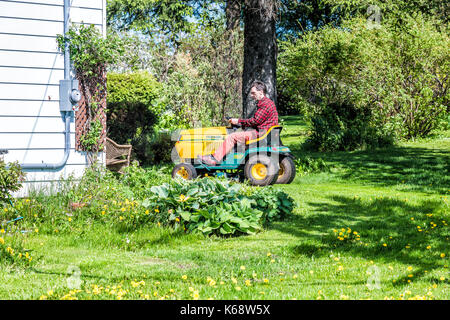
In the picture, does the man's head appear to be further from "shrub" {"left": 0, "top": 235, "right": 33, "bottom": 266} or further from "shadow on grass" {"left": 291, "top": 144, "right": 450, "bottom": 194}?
"shrub" {"left": 0, "top": 235, "right": 33, "bottom": 266}

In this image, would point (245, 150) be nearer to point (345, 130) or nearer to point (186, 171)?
point (186, 171)

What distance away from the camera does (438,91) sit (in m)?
14.4

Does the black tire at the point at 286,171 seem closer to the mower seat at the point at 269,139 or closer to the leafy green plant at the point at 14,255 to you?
the mower seat at the point at 269,139

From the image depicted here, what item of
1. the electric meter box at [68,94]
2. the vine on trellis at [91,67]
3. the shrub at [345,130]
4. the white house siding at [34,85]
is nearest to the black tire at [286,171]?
the vine on trellis at [91,67]

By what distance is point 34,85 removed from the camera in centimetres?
714

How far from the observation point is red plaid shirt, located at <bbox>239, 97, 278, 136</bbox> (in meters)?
8.31

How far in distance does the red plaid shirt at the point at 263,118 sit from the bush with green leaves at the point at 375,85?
4.99 m

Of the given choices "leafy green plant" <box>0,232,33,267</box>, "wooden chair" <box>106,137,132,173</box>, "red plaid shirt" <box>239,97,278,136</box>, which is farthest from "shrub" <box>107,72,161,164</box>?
"leafy green plant" <box>0,232,33,267</box>

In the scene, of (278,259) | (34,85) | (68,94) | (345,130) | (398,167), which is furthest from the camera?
(345,130)

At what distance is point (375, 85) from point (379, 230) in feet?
29.8

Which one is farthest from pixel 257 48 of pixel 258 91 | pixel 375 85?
pixel 375 85

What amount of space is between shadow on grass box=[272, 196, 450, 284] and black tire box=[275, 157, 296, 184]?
132 cm

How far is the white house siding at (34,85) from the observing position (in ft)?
23.0
